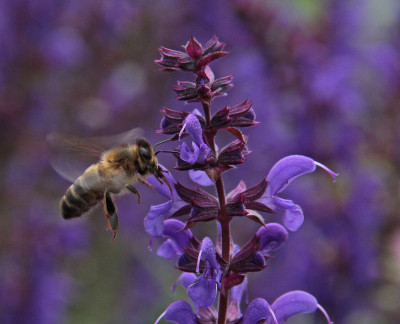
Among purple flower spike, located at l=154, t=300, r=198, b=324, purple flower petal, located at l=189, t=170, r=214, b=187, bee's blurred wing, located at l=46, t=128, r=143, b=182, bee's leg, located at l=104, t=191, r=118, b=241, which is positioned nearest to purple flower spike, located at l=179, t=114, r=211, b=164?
purple flower petal, located at l=189, t=170, r=214, b=187

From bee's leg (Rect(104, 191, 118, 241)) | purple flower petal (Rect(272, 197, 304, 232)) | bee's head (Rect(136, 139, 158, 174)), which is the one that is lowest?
purple flower petal (Rect(272, 197, 304, 232))

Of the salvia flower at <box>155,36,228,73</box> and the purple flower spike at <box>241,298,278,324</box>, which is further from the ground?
the salvia flower at <box>155,36,228,73</box>

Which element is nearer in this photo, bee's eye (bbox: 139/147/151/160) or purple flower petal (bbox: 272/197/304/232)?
purple flower petal (bbox: 272/197/304/232)

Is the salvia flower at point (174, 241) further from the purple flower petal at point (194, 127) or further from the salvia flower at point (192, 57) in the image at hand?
the salvia flower at point (192, 57)

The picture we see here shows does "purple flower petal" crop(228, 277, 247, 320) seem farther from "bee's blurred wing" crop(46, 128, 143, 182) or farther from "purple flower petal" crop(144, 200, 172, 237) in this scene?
Result: "bee's blurred wing" crop(46, 128, 143, 182)

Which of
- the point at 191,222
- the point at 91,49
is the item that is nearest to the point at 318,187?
the point at 91,49

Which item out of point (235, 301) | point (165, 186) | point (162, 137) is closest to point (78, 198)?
point (165, 186)

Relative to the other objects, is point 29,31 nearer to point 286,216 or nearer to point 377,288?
point 377,288
